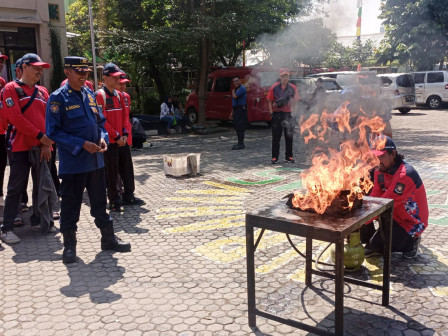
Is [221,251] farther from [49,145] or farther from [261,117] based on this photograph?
[261,117]

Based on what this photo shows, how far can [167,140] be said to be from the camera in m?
14.1

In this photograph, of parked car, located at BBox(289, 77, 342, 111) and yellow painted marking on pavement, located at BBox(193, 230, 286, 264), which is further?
parked car, located at BBox(289, 77, 342, 111)

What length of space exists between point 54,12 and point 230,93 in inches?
258

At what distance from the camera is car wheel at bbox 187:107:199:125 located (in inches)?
680

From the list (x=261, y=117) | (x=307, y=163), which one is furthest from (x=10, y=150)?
(x=261, y=117)

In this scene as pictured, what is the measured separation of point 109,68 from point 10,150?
5.26 feet

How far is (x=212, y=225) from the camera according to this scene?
5613 mm

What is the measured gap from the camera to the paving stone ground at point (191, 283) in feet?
11.0

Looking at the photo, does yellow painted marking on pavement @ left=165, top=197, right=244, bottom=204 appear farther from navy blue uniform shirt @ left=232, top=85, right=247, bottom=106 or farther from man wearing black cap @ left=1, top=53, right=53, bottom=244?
navy blue uniform shirt @ left=232, top=85, right=247, bottom=106

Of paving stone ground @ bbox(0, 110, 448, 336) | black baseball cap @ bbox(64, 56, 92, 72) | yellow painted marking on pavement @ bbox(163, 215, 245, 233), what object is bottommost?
paving stone ground @ bbox(0, 110, 448, 336)

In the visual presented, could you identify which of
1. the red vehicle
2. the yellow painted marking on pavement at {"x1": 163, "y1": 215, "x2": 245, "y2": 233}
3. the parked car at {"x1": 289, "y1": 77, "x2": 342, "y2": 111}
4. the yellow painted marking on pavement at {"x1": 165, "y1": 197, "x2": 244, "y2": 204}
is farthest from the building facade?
the yellow painted marking on pavement at {"x1": 163, "y1": 215, "x2": 245, "y2": 233}

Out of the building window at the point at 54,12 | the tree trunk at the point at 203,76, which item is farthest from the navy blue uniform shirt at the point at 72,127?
the building window at the point at 54,12

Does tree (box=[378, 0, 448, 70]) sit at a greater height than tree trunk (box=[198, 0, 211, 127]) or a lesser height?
greater

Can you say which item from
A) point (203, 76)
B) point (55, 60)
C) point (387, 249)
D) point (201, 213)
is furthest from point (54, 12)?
point (387, 249)
